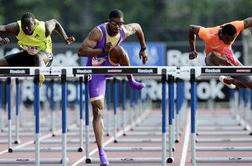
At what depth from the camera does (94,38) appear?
1420 cm

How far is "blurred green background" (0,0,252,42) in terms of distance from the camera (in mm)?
58812

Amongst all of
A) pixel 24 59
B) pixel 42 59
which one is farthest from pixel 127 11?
pixel 42 59

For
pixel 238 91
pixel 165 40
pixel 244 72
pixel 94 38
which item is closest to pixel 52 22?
pixel 94 38

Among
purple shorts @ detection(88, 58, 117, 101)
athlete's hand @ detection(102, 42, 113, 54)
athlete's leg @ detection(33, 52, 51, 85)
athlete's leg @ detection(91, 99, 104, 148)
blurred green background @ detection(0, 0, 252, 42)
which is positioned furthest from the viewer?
blurred green background @ detection(0, 0, 252, 42)

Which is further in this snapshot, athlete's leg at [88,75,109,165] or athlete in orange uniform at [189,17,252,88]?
athlete in orange uniform at [189,17,252,88]

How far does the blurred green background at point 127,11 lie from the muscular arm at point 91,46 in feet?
140

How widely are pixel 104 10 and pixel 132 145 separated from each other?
41.6m

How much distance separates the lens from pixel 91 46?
14.1 metres

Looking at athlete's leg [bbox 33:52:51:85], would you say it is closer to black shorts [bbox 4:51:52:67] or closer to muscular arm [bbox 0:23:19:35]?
black shorts [bbox 4:51:52:67]

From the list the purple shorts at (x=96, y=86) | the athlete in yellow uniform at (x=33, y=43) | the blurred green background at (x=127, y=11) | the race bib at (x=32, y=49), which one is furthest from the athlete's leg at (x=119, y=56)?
the blurred green background at (x=127, y=11)

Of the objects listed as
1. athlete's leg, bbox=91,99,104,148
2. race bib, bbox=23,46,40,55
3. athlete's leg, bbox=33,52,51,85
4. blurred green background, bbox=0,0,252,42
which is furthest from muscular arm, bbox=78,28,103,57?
blurred green background, bbox=0,0,252,42

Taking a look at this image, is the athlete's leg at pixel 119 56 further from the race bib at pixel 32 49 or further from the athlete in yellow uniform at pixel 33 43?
the race bib at pixel 32 49

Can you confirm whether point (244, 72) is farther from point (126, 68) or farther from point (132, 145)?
point (132, 145)

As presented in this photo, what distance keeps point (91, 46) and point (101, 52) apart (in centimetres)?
19
